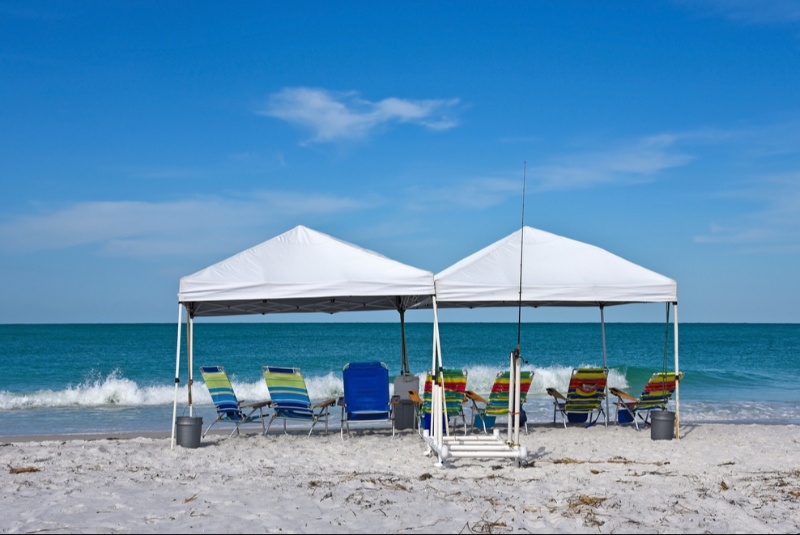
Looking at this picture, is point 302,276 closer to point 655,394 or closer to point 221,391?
point 221,391

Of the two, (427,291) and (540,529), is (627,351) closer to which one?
(427,291)

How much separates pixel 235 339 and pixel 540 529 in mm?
47486

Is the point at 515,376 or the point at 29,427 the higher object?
the point at 515,376

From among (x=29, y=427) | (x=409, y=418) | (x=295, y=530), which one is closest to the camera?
(x=295, y=530)

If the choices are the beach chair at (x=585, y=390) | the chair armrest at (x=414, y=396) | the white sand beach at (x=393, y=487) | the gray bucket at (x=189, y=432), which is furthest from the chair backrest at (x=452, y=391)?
the gray bucket at (x=189, y=432)

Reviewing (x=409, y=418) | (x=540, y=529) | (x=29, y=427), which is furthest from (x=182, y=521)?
(x=29, y=427)

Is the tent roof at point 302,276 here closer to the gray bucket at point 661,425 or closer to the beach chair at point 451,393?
the beach chair at point 451,393

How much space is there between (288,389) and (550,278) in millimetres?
3036

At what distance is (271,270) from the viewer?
7.73m

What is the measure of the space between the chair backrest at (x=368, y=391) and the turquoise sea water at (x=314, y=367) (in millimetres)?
3955

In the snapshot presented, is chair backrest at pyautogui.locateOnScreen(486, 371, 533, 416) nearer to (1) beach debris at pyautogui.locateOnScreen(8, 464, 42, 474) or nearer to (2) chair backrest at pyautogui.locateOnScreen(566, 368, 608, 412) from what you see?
(2) chair backrest at pyautogui.locateOnScreen(566, 368, 608, 412)

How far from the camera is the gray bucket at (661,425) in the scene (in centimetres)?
827

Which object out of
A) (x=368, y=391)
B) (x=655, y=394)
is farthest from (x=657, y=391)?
(x=368, y=391)

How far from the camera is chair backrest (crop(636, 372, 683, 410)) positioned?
28.6ft
